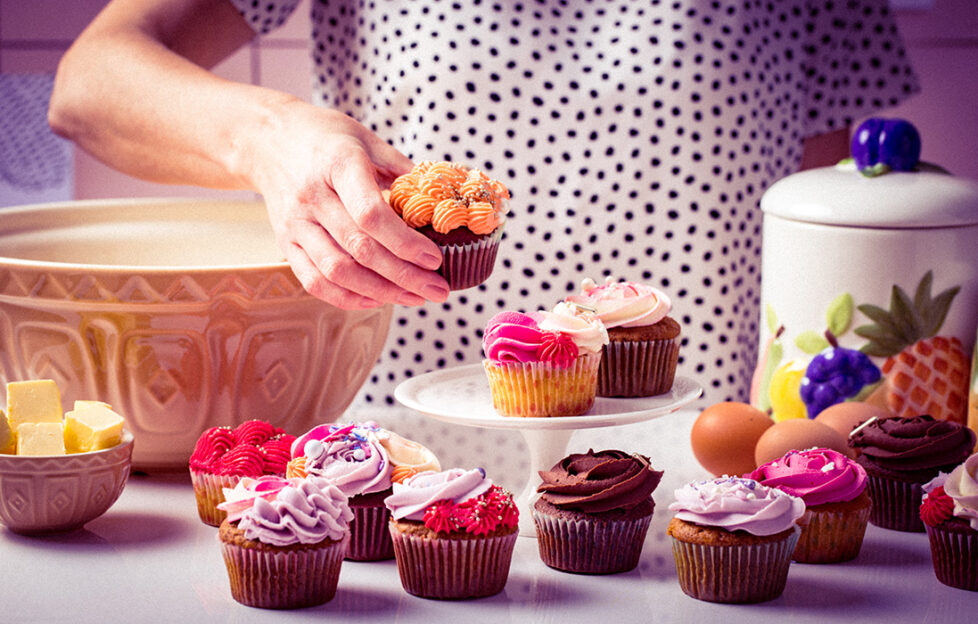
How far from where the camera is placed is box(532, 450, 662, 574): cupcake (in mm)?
955

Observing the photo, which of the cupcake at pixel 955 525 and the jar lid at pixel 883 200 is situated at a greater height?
the jar lid at pixel 883 200

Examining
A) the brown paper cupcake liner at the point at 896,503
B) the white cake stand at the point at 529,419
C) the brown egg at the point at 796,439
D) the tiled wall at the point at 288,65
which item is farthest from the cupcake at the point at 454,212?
the tiled wall at the point at 288,65

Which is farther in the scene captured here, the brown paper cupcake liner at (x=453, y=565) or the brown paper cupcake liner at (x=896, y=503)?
the brown paper cupcake liner at (x=896, y=503)

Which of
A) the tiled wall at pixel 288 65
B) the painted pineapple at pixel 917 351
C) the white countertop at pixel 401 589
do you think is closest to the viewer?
the white countertop at pixel 401 589

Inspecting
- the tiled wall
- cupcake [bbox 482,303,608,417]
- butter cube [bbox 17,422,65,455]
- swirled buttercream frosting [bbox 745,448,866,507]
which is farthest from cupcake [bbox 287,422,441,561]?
the tiled wall

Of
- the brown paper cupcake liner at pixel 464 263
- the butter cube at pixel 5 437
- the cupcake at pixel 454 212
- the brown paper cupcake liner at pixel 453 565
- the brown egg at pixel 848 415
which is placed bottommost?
the brown paper cupcake liner at pixel 453 565

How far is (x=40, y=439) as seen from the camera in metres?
1.00

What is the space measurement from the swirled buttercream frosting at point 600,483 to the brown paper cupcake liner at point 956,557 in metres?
0.24

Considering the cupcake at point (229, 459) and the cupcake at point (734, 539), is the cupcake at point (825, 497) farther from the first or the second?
the cupcake at point (229, 459)

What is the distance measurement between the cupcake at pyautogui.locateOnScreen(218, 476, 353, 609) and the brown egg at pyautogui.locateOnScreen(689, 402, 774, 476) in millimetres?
422

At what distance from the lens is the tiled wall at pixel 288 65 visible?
120 inches

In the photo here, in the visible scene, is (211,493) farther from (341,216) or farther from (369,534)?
(341,216)

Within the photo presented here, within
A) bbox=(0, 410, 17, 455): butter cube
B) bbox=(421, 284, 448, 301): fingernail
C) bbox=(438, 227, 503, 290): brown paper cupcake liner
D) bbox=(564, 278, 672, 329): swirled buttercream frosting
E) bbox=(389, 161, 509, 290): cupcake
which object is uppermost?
bbox=(389, 161, 509, 290): cupcake

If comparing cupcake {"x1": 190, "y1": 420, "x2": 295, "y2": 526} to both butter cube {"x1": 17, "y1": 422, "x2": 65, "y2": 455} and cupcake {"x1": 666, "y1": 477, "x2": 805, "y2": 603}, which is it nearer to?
butter cube {"x1": 17, "y1": 422, "x2": 65, "y2": 455}
